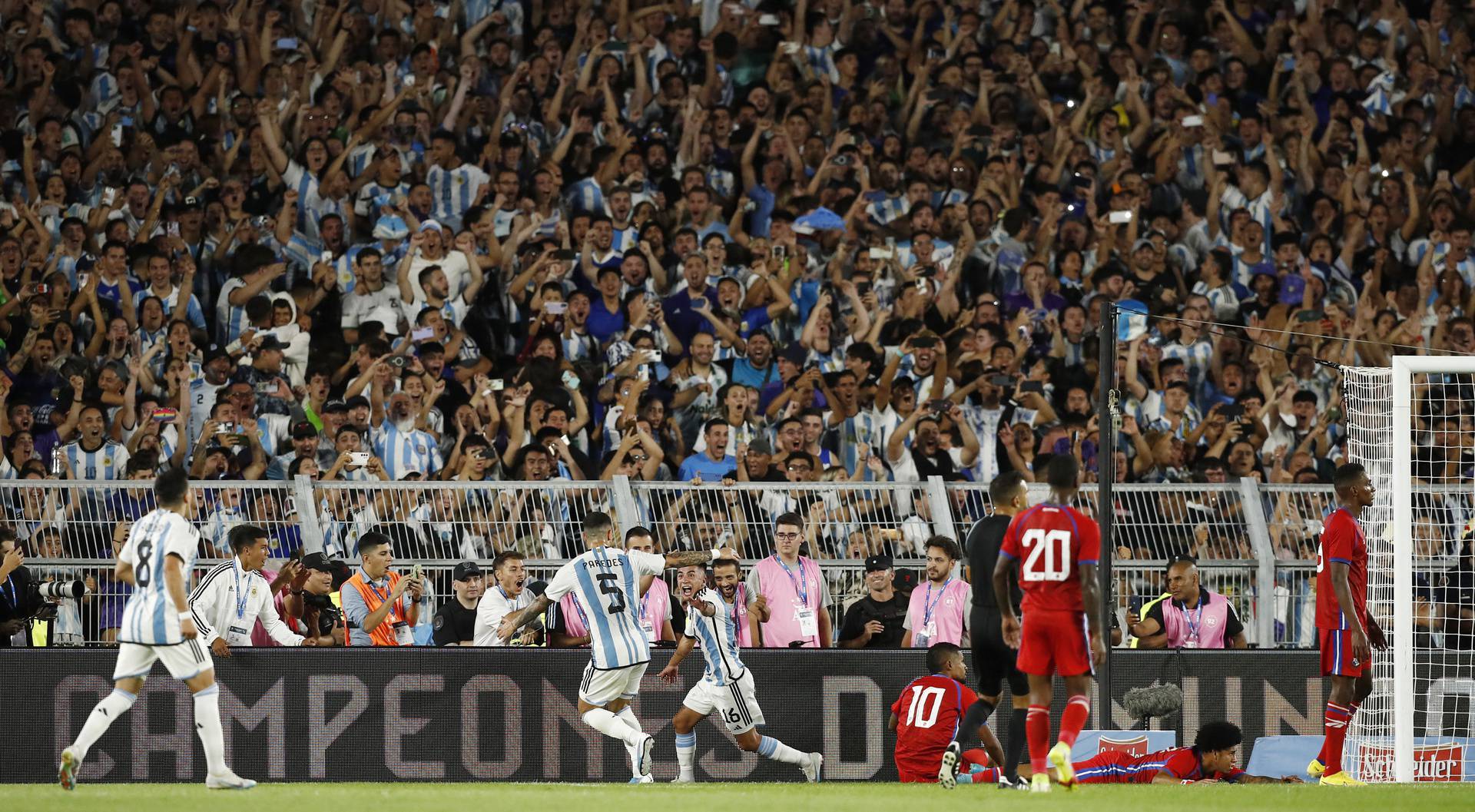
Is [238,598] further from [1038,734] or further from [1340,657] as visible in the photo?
[1340,657]

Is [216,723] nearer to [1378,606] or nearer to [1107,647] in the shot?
[1107,647]

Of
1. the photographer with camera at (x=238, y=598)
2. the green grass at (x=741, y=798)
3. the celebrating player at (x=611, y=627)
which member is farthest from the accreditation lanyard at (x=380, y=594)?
the green grass at (x=741, y=798)

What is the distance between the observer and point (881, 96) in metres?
18.5

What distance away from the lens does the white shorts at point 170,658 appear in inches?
380

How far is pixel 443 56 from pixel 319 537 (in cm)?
711

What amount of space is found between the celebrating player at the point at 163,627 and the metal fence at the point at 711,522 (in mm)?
3193

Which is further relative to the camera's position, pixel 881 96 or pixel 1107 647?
pixel 881 96

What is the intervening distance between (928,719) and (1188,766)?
61.9 inches

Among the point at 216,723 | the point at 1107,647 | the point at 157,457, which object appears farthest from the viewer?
the point at 157,457

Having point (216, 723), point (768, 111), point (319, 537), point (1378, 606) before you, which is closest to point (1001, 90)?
point (768, 111)

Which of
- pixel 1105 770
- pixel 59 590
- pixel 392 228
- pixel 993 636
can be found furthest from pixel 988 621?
pixel 392 228

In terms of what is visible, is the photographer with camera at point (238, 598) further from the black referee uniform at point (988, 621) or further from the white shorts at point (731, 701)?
the black referee uniform at point (988, 621)

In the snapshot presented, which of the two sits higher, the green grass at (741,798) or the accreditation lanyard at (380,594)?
the accreditation lanyard at (380,594)

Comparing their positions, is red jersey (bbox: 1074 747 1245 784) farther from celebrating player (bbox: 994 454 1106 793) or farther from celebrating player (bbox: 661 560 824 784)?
celebrating player (bbox: 994 454 1106 793)
